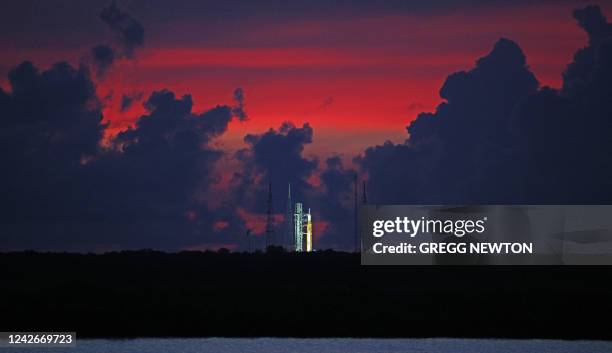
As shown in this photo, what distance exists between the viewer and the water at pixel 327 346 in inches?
2333

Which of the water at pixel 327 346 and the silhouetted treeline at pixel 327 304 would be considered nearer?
the water at pixel 327 346

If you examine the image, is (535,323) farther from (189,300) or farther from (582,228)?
(189,300)

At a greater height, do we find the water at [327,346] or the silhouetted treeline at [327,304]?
the silhouetted treeline at [327,304]

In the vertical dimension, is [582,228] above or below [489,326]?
above

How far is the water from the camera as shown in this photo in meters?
59.2

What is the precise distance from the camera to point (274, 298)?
73500mm

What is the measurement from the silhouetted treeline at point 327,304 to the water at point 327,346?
178cm

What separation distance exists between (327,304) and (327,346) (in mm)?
8791

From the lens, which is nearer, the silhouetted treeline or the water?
the water

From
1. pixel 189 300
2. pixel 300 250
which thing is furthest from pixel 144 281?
pixel 300 250

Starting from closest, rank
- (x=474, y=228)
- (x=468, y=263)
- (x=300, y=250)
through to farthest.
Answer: (x=474, y=228), (x=468, y=263), (x=300, y=250)

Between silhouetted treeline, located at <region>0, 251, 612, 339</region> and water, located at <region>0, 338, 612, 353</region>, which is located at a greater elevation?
silhouetted treeline, located at <region>0, 251, 612, 339</region>

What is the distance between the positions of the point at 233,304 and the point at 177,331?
6.92 m

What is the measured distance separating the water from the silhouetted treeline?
1778mm
